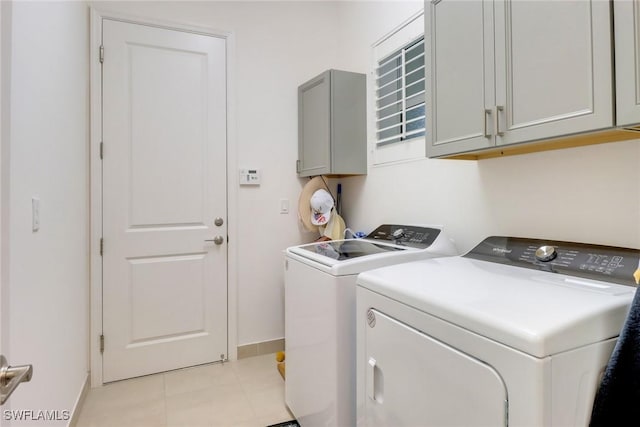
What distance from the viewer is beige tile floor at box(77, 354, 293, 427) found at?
6.36 feet

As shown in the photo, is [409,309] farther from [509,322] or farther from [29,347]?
[29,347]

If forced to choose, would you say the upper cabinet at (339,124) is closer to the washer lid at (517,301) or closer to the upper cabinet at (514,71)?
the upper cabinet at (514,71)

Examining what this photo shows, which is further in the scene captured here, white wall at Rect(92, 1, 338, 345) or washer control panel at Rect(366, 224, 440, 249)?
white wall at Rect(92, 1, 338, 345)

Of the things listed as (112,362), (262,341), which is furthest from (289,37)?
(112,362)

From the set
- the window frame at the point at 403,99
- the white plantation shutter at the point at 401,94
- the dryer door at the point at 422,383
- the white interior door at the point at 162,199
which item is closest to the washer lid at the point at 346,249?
the dryer door at the point at 422,383

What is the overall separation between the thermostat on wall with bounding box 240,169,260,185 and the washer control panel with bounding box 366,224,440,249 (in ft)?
3.45

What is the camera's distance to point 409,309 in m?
1.00

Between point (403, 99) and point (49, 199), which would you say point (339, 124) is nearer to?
point (403, 99)

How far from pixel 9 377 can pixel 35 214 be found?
0.87 meters

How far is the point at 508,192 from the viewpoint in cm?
154

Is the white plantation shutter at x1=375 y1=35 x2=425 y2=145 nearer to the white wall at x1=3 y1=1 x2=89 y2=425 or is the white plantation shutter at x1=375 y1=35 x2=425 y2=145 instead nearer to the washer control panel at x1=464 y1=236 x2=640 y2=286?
the washer control panel at x1=464 y1=236 x2=640 y2=286

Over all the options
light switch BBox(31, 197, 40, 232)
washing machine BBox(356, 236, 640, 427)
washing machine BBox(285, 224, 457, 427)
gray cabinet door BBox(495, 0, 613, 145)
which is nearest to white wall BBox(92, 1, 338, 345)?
washing machine BBox(285, 224, 457, 427)

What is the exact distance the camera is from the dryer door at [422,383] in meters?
0.78

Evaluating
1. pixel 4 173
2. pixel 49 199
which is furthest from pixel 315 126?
pixel 4 173
